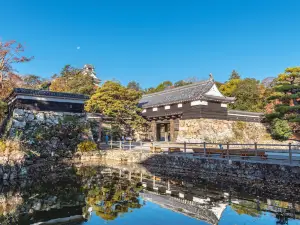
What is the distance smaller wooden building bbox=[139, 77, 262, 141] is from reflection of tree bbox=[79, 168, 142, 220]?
13427 mm

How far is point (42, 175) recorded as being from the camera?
12148 millimetres

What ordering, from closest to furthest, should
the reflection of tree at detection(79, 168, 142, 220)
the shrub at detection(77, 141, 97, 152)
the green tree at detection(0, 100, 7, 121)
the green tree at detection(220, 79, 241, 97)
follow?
1. the reflection of tree at detection(79, 168, 142, 220)
2. the shrub at detection(77, 141, 97, 152)
3. the green tree at detection(0, 100, 7, 121)
4. the green tree at detection(220, 79, 241, 97)

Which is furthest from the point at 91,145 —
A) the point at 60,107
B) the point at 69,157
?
the point at 60,107

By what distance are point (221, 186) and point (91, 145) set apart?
34.6 ft

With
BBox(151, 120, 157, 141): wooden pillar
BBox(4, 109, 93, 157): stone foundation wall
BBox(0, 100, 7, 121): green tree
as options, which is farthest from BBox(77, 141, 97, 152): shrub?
BBox(151, 120, 157, 141): wooden pillar

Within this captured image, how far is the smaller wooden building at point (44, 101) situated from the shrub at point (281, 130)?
1845 cm

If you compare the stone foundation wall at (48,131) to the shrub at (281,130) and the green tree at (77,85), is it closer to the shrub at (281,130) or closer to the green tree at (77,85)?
the green tree at (77,85)

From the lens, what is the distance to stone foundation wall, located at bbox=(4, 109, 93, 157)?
1547cm

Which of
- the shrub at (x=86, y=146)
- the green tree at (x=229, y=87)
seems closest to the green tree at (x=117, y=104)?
the shrub at (x=86, y=146)

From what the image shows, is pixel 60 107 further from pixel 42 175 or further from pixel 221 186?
pixel 221 186

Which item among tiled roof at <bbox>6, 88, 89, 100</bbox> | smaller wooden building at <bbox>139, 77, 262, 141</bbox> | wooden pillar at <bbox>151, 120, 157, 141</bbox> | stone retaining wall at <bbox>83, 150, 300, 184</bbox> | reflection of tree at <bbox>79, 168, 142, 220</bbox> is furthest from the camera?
wooden pillar at <bbox>151, 120, 157, 141</bbox>

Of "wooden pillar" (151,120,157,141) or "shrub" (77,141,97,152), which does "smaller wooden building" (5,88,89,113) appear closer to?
"shrub" (77,141,97,152)

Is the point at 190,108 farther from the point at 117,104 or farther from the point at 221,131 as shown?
the point at 117,104

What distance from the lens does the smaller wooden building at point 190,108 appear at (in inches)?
870
